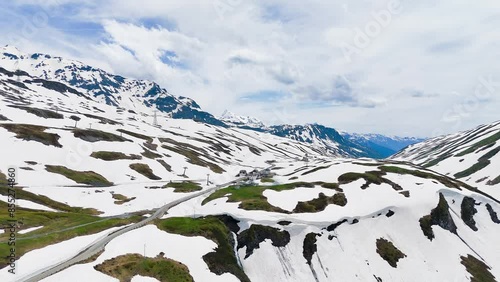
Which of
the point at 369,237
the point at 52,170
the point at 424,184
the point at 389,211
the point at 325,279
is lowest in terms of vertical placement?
Answer: the point at 325,279

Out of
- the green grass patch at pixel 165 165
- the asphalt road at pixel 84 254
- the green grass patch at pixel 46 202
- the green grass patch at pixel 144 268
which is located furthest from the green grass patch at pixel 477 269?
the green grass patch at pixel 165 165

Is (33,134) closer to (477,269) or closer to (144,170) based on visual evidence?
(144,170)

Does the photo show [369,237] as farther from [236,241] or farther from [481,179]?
[481,179]

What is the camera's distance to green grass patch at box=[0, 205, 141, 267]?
5147cm

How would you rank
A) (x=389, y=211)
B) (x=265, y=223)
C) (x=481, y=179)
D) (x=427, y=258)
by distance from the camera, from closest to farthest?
(x=265, y=223)
(x=427, y=258)
(x=389, y=211)
(x=481, y=179)

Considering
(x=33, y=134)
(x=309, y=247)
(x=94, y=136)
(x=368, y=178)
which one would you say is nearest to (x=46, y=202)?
(x=33, y=134)

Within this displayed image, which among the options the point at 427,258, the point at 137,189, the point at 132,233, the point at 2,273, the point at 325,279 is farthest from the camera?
the point at 137,189

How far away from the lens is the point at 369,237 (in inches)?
3243

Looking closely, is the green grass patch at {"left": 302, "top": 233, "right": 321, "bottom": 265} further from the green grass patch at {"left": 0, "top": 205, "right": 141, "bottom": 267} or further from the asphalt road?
the green grass patch at {"left": 0, "top": 205, "right": 141, "bottom": 267}

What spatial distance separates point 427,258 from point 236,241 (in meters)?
47.4

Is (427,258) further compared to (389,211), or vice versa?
(389,211)

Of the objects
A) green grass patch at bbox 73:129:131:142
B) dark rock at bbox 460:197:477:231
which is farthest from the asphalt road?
green grass patch at bbox 73:129:131:142

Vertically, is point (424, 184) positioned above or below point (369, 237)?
above

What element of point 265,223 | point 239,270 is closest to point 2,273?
point 239,270
